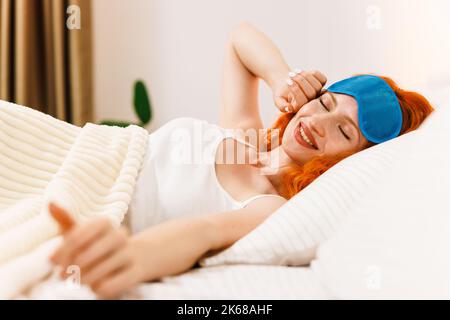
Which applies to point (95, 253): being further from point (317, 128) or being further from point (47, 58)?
point (47, 58)

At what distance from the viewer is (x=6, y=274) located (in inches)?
29.5

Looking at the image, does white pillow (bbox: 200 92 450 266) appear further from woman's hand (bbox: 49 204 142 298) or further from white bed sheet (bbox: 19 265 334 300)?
woman's hand (bbox: 49 204 142 298)

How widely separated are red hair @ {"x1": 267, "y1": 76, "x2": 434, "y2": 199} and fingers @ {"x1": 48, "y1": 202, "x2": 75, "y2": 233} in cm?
79

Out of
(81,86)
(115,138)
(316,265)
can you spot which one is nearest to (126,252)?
(316,265)

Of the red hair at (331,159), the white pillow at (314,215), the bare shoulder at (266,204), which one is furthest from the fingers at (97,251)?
the red hair at (331,159)

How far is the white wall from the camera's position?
260 centimetres

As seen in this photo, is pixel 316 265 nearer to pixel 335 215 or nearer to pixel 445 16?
pixel 335 215

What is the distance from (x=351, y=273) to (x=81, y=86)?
7.51 ft

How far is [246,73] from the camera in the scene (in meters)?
1.92

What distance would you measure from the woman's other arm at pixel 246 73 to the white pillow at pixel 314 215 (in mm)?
703

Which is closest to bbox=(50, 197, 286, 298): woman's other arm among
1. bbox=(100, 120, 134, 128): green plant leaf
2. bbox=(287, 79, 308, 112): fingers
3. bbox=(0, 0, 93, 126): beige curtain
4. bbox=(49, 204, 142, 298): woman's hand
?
bbox=(49, 204, 142, 298): woman's hand

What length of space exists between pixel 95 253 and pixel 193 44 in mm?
2342

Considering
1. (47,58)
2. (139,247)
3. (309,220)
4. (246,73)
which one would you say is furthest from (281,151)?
(47,58)

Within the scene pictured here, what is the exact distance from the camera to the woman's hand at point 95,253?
68cm
